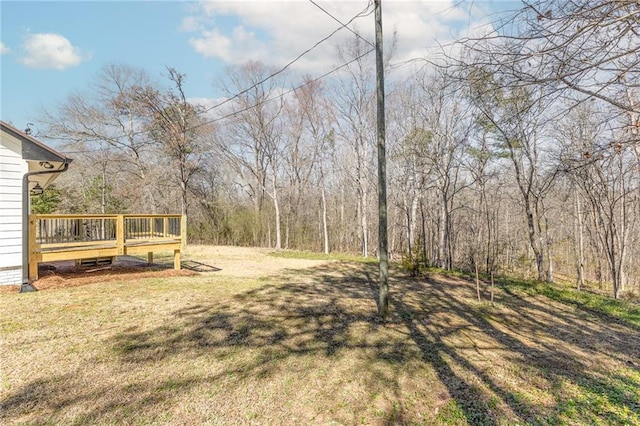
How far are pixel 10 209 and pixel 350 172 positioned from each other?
11238 millimetres

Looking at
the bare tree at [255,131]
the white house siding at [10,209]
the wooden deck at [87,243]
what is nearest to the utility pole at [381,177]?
the wooden deck at [87,243]

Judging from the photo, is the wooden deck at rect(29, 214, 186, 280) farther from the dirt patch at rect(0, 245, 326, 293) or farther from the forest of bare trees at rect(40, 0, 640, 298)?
the forest of bare trees at rect(40, 0, 640, 298)

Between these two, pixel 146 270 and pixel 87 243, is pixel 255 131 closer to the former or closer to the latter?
pixel 146 270

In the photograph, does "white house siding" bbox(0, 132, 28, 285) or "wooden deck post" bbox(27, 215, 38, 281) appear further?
"wooden deck post" bbox(27, 215, 38, 281)

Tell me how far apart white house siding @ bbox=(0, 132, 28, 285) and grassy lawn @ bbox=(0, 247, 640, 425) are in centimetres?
72

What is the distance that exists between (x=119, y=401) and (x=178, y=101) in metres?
14.1

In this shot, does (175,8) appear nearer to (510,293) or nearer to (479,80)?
(479,80)

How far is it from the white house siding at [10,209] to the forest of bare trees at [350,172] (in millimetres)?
5776

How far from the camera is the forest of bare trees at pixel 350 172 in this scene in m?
9.09

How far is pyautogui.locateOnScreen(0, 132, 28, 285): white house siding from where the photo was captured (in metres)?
4.90

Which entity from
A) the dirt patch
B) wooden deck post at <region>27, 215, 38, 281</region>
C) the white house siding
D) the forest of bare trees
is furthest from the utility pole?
the white house siding

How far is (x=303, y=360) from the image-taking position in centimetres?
278

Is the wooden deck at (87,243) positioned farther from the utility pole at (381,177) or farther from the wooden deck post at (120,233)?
the utility pole at (381,177)

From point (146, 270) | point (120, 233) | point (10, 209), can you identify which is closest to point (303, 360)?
point (120, 233)
